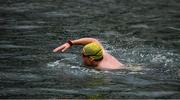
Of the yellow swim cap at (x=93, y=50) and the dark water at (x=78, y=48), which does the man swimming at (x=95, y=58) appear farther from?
the dark water at (x=78, y=48)

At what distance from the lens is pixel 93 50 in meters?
14.1

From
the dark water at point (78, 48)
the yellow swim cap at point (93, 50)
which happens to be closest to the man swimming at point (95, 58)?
the yellow swim cap at point (93, 50)

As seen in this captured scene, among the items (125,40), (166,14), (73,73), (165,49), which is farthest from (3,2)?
(73,73)

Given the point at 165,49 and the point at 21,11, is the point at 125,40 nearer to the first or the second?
the point at 165,49

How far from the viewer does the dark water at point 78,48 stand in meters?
12.2

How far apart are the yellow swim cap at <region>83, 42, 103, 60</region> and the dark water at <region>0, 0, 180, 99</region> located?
1.29 feet

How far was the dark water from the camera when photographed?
12.2 meters

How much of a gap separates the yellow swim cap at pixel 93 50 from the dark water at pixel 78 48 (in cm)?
39

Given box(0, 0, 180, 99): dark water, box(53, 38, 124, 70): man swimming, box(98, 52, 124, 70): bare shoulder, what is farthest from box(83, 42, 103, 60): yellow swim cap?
box(0, 0, 180, 99): dark water

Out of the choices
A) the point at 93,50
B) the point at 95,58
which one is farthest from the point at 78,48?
the point at 93,50

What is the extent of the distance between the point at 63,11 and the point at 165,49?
9.94 m

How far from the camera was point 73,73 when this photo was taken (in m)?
13.8

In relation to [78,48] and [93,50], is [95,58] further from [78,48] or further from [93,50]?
[78,48]

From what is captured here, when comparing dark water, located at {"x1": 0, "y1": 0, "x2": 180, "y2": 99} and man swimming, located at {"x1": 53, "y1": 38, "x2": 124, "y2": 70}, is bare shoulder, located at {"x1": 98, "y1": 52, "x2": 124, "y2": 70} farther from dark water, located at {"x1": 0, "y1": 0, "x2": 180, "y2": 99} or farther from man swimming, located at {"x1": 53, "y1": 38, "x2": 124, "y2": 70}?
dark water, located at {"x1": 0, "y1": 0, "x2": 180, "y2": 99}
